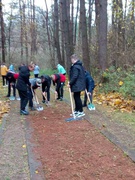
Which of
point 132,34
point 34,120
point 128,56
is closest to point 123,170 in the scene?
point 34,120

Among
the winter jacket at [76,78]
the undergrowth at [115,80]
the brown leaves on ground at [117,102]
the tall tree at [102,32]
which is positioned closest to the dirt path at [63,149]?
the winter jacket at [76,78]

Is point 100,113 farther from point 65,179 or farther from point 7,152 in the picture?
point 65,179

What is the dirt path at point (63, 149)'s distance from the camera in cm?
467

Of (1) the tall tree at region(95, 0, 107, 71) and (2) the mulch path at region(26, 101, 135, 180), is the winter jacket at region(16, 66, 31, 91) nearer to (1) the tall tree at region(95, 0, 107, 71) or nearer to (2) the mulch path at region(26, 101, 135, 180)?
(2) the mulch path at region(26, 101, 135, 180)

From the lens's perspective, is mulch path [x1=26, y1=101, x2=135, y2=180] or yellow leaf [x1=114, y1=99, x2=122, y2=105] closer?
mulch path [x1=26, y1=101, x2=135, y2=180]

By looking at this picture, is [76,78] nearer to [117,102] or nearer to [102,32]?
[117,102]

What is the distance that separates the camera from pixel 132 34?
58.5 ft

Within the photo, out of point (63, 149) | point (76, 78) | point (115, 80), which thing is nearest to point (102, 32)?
point (115, 80)

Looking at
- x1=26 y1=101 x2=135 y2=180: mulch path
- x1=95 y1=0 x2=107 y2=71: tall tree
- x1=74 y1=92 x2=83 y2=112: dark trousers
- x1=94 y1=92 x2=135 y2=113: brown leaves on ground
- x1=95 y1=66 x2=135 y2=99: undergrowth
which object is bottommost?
x1=26 y1=101 x2=135 y2=180: mulch path

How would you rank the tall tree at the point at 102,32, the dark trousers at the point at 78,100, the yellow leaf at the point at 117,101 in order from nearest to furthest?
the dark trousers at the point at 78,100 → the yellow leaf at the point at 117,101 → the tall tree at the point at 102,32

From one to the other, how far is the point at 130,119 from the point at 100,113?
4.47ft

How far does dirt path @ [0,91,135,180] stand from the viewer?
467 centimetres

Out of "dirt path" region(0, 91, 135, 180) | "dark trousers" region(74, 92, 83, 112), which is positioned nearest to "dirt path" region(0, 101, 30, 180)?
"dirt path" region(0, 91, 135, 180)

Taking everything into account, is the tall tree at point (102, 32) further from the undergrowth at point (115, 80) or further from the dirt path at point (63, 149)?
the dirt path at point (63, 149)
